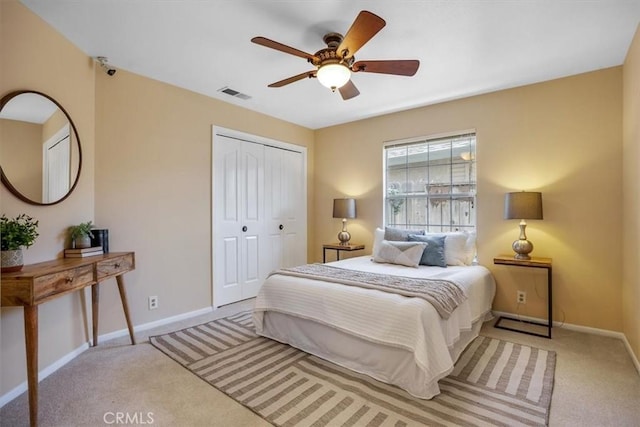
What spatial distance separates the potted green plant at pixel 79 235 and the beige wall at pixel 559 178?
3.82 metres

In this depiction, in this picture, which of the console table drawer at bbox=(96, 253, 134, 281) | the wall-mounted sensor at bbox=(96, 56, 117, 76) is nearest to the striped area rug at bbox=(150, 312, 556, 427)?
the console table drawer at bbox=(96, 253, 134, 281)

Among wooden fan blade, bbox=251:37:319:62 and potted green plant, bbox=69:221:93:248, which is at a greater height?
wooden fan blade, bbox=251:37:319:62

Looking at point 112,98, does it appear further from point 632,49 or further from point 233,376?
point 632,49

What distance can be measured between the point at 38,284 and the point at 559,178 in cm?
432

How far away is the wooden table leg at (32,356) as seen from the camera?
1667 mm

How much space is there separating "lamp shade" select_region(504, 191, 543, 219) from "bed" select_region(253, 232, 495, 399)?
696mm

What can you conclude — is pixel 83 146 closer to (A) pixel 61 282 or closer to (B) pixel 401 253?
(A) pixel 61 282

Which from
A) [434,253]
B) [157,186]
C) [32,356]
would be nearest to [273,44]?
[157,186]

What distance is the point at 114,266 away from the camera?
2.49 m

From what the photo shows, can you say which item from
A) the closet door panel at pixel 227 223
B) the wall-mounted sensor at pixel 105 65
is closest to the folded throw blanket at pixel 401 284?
the closet door panel at pixel 227 223

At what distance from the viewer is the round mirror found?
2021 mm

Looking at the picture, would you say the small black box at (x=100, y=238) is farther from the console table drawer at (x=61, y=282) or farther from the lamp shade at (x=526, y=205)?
the lamp shade at (x=526, y=205)

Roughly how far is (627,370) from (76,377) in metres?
3.98

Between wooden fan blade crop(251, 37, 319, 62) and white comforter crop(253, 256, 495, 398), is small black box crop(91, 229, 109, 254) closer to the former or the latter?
white comforter crop(253, 256, 495, 398)
